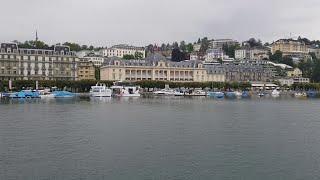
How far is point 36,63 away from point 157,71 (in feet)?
140

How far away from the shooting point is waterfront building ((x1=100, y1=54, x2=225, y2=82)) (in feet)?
457

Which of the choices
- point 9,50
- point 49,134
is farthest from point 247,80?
point 49,134

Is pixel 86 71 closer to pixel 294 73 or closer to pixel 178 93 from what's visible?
pixel 178 93

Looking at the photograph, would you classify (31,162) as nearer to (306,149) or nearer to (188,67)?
(306,149)

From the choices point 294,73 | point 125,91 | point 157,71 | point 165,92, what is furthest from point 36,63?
point 294,73

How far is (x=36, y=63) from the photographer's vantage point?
117 meters

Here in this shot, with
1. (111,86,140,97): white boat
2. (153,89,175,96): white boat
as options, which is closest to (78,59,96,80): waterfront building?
(111,86,140,97): white boat

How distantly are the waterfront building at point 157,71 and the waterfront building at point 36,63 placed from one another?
19.4 meters

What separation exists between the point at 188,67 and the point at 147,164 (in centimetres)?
12692

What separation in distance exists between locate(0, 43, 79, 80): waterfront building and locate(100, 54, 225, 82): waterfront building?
1943 cm

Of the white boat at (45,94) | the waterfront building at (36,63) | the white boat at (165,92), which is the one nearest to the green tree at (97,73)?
the waterfront building at (36,63)

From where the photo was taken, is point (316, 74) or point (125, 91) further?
point (316, 74)

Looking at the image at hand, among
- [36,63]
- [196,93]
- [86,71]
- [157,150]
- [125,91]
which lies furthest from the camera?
[86,71]

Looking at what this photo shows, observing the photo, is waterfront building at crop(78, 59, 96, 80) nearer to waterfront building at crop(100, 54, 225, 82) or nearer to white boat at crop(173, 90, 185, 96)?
waterfront building at crop(100, 54, 225, 82)
